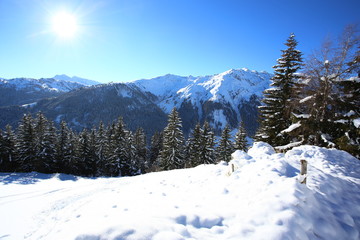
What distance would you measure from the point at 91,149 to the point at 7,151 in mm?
12266

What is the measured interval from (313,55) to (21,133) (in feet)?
125

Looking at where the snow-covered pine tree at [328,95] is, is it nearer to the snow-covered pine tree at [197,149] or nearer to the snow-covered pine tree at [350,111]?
the snow-covered pine tree at [350,111]

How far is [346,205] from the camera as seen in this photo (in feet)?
17.0

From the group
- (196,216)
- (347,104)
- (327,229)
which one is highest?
(347,104)

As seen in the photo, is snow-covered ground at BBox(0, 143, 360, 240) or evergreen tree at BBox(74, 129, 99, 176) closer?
snow-covered ground at BBox(0, 143, 360, 240)

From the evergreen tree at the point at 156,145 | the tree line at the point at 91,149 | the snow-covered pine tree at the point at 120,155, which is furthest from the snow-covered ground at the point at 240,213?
the evergreen tree at the point at 156,145

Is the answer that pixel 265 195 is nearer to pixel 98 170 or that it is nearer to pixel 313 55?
pixel 313 55

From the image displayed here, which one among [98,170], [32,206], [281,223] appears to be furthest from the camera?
[98,170]

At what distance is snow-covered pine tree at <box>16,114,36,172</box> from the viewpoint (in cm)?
2711

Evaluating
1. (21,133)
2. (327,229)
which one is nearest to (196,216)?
(327,229)

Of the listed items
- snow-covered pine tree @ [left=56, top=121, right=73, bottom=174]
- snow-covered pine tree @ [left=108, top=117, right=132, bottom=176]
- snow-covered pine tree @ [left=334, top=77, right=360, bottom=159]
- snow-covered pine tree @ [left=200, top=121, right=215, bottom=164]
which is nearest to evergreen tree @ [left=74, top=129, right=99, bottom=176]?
snow-covered pine tree @ [left=56, top=121, right=73, bottom=174]

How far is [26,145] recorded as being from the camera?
27203mm

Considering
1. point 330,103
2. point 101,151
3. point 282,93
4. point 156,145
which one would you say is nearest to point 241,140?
point 282,93

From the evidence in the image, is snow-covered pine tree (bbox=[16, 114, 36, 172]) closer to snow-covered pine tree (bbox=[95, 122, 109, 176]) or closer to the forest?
the forest
